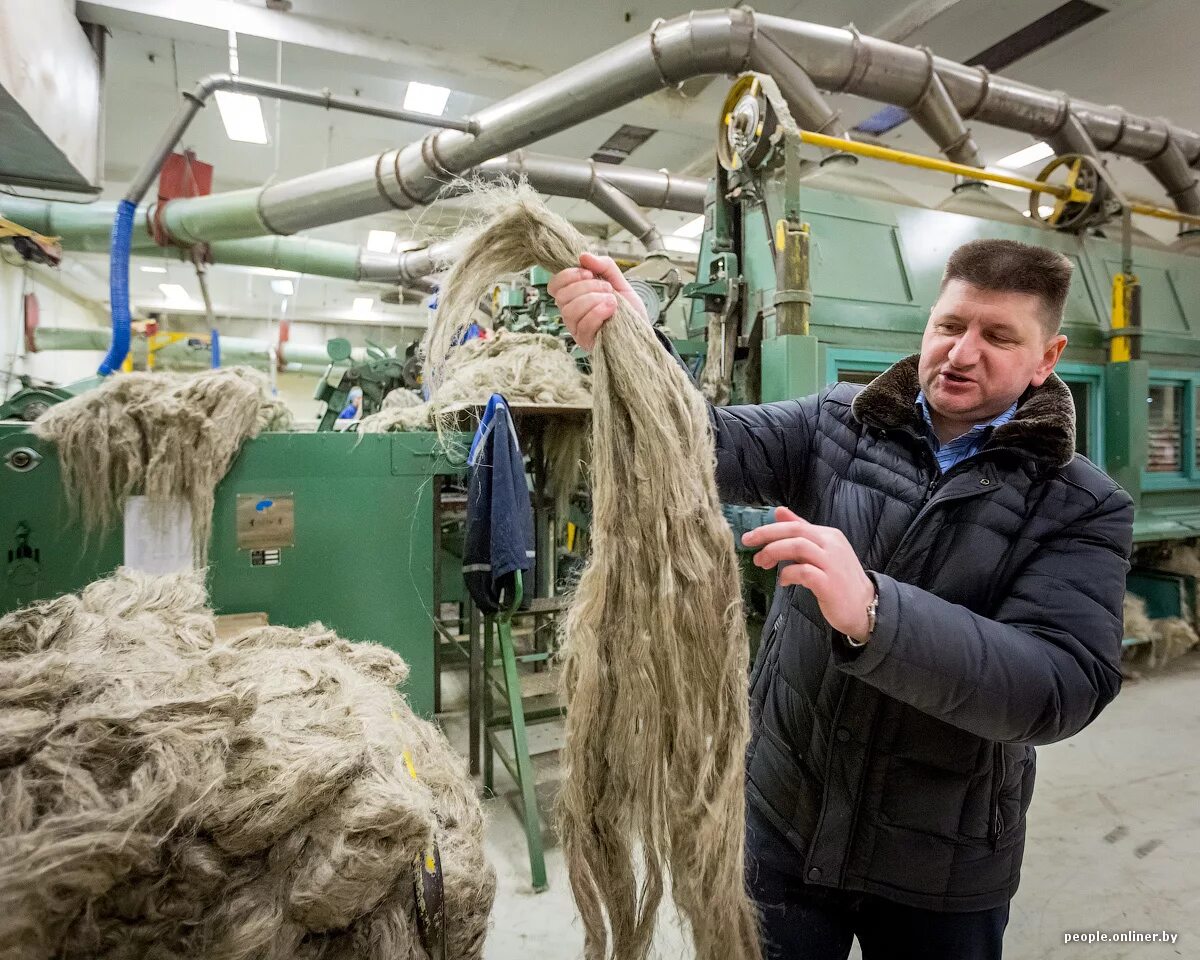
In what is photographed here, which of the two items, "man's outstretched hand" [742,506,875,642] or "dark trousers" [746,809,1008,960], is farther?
"dark trousers" [746,809,1008,960]

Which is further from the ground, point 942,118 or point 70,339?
point 942,118

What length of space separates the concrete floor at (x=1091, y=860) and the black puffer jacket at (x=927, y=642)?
61 centimetres

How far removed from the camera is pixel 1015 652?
73cm

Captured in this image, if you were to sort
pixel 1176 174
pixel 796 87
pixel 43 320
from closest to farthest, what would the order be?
pixel 796 87 → pixel 1176 174 → pixel 43 320

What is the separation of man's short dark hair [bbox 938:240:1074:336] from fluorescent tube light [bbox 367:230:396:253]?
24.3 ft

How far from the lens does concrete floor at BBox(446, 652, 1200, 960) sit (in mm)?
1827

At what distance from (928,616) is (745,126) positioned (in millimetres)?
2568

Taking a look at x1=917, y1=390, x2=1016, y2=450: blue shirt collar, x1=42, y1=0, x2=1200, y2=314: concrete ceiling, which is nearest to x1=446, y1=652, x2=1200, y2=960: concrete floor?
x1=917, y1=390, x2=1016, y2=450: blue shirt collar

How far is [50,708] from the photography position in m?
0.67

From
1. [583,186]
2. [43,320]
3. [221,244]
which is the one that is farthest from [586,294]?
[43,320]

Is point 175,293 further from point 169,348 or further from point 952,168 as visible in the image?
point 952,168

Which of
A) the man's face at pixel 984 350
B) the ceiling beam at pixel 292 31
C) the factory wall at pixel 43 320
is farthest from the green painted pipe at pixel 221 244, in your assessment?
the man's face at pixel 984 350

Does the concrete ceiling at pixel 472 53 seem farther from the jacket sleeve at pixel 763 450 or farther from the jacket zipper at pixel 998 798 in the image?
the jacket zipper at pixel 998 798

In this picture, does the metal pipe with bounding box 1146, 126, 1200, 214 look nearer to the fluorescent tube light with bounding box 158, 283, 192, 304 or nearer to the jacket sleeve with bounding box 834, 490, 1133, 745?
the jacket sleeve with bounding box 834, 490, 1133, 745
